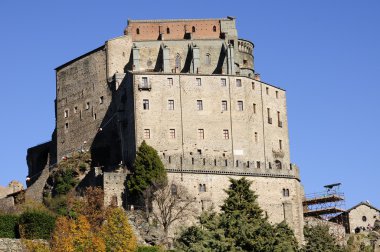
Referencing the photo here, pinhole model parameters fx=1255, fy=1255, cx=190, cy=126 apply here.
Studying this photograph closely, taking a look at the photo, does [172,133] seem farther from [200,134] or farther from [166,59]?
[166,59]

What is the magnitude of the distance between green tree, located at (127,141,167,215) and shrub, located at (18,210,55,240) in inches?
593

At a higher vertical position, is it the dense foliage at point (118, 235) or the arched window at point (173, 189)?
the arched window at point (173, 189)

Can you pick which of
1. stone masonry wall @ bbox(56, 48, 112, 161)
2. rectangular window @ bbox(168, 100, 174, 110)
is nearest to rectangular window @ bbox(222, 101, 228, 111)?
rectangular window @ bbox(168, 100, 174, 110)

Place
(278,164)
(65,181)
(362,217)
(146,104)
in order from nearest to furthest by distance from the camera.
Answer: (146,104) → (278,164) → (65,181) → (362,217)

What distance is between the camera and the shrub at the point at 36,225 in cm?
8044

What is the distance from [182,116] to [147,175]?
27.7 ft

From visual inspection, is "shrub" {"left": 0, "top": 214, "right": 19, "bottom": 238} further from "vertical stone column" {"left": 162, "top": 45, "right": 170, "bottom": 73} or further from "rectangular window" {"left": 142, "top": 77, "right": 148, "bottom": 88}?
"vertical stone column" {"left": 162, "top": 45, "right": 170, "bottom": 73}

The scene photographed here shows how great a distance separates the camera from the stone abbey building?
102 metres

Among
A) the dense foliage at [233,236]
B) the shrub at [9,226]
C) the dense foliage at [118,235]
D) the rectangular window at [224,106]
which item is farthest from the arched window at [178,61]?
the dense foliage at [233,236]

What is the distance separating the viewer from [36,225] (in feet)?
267

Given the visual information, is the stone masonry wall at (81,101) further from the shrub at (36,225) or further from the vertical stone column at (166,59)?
the shrub at (36,225)

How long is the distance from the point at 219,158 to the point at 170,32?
20.1 meters

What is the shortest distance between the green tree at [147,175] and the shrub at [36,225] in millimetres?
15069

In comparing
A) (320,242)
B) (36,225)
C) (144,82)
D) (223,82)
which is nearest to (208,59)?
(223,82)
